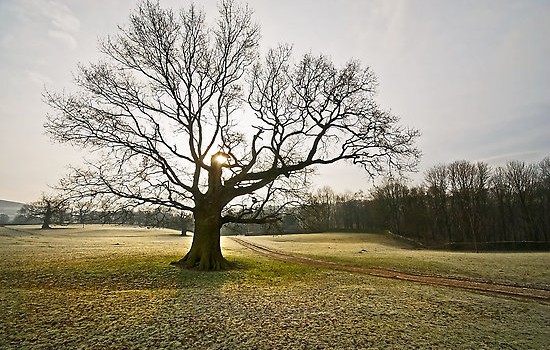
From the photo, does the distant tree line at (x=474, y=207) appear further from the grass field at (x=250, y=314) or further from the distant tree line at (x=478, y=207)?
the grass field at (x=250, y=314)

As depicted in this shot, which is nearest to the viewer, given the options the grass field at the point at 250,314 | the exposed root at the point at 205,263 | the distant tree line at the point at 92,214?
the grass field at the point at 250,314

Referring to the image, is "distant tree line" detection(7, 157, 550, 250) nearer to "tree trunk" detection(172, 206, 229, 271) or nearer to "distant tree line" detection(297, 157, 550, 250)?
"distant tree line" detection(297, 157, 550, 250)

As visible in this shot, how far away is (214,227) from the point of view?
63.1 feet

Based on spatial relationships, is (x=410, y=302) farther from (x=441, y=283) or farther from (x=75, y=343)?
(x=75, y=343)

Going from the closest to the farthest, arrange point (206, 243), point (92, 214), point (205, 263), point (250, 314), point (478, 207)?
point (250, 314)
point (92, 214)
point (205, 263)
point (206, 243)
point (478, 207)

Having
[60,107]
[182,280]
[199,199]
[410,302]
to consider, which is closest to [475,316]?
[410,302]

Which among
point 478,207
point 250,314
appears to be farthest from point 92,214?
point 478,207

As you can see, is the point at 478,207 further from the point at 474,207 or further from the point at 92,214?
the point at 92,214

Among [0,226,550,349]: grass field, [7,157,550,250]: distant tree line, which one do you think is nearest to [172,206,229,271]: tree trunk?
[0,226,550,349]: grass field

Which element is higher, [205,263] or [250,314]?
[205,263]

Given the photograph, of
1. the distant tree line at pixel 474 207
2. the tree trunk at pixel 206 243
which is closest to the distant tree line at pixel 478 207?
the distant tree line at pixel 474 207

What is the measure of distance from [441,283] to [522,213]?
5696cm

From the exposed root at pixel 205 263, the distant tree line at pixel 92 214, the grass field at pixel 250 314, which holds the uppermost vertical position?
the distant tree line at pixel 92 214

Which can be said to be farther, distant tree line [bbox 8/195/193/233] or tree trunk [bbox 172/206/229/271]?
tree trunk [bbox 172/206/229/271]
